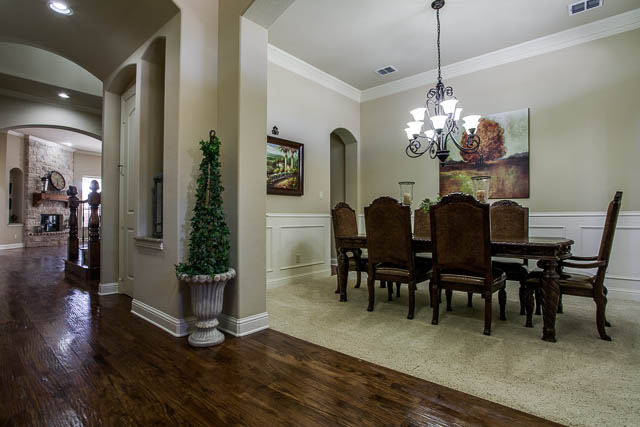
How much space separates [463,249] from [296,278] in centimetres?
262

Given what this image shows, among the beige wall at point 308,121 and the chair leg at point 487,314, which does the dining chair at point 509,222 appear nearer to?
the chair leg at point 487,314

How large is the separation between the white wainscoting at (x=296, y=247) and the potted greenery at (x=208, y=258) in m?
1.93

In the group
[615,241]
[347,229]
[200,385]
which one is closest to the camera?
[200,385]

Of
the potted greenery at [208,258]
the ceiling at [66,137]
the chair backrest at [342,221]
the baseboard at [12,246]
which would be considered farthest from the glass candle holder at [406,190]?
the baseboard at [12,246]

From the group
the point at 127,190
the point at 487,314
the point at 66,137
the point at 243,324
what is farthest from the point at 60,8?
the point at 66,137

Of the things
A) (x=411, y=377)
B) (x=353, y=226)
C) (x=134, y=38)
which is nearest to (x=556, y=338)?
(x=411, y=377)

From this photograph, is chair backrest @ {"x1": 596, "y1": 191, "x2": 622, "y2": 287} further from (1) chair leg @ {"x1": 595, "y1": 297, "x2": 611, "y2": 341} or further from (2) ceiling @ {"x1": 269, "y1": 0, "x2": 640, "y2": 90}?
(2) ceiling @ {"x1": 269, "y1": 0, "x2": 640, "y2": 90}

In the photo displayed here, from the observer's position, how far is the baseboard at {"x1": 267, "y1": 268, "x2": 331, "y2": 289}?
4177 millimetres

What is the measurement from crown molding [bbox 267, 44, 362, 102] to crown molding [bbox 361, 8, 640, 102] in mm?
640

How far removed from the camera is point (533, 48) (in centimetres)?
404

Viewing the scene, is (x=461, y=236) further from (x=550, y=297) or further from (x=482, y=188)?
A: (x=482, y=188)

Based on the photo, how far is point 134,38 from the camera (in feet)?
9.45

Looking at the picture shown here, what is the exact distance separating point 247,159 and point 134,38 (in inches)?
69.0

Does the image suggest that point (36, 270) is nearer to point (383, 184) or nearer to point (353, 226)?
point (353, 226)
